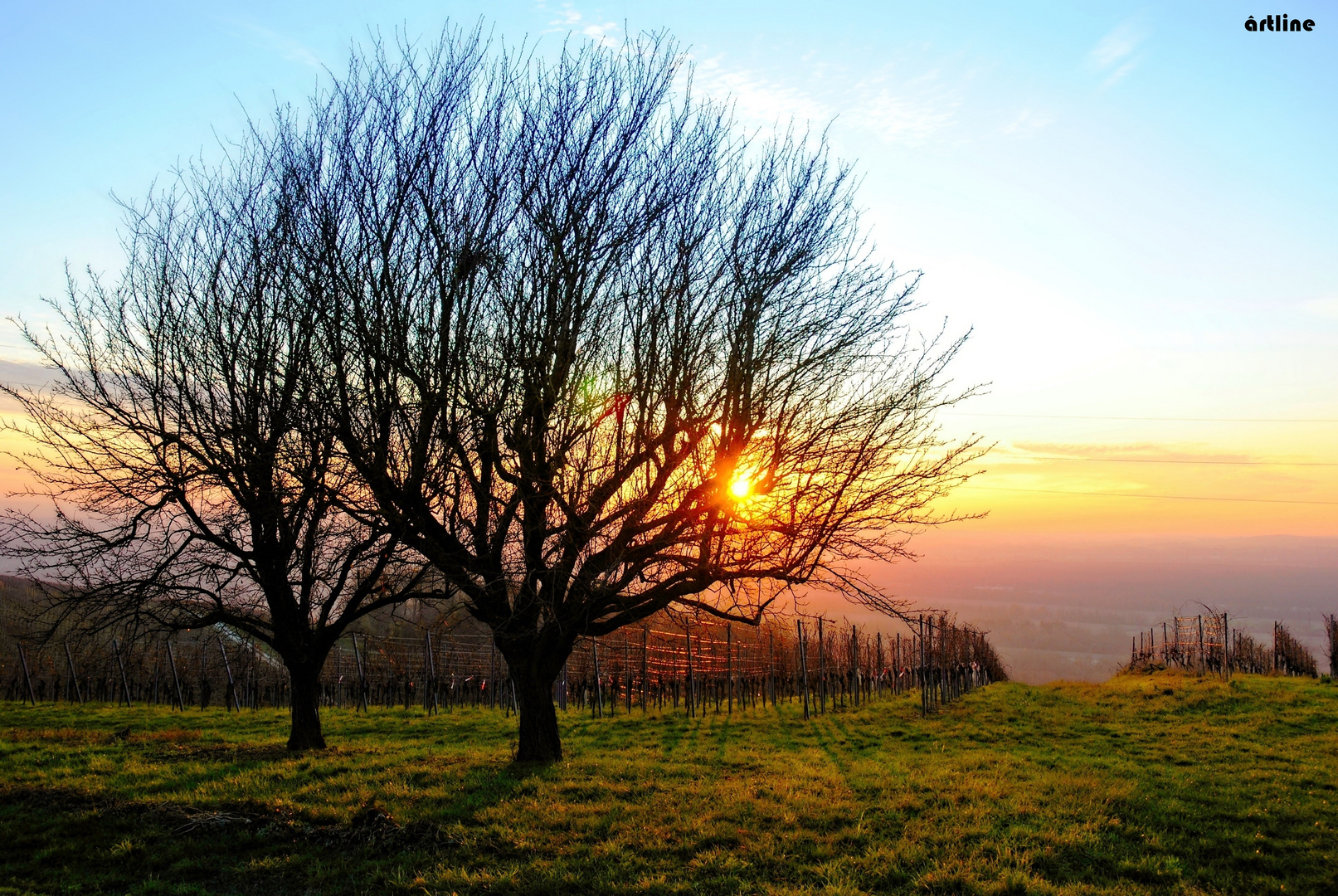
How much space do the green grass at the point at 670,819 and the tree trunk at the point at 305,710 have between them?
1.36ft

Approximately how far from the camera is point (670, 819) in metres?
7.64

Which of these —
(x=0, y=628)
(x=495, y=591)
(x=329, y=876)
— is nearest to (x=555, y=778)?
(x=495, y=591)

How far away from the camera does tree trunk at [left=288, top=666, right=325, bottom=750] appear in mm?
12781

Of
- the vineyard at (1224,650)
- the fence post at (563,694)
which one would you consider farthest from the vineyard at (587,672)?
the vineyard at (1224,650)

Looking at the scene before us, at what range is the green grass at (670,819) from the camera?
627 cm

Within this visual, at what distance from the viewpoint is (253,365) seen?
11109 millimetres

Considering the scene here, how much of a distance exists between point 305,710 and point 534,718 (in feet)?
15.2

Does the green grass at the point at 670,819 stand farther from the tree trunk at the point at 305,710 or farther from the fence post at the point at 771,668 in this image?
the fence post at the point at 771,668

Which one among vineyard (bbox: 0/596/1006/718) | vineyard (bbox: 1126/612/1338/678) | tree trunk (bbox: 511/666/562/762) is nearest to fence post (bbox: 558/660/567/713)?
vineyard (bbox: 0/596/1006/718)

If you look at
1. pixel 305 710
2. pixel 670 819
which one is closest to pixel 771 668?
pixel 305 710

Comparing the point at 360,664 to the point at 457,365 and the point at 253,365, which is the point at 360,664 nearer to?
the point at 253,365

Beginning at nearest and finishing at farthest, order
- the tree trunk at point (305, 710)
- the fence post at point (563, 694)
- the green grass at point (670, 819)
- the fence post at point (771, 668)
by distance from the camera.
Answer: the green grass at point (670, 819), the tree trunk at point (305, 710), the fence post at point (771, 668), the fence post at point (563, 694)

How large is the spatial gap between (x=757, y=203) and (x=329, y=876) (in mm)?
8391

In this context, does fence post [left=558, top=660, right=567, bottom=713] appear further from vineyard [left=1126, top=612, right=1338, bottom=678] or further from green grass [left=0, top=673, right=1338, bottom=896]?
vineyard [left=1126, top=612, right=1338, bottom=678]
